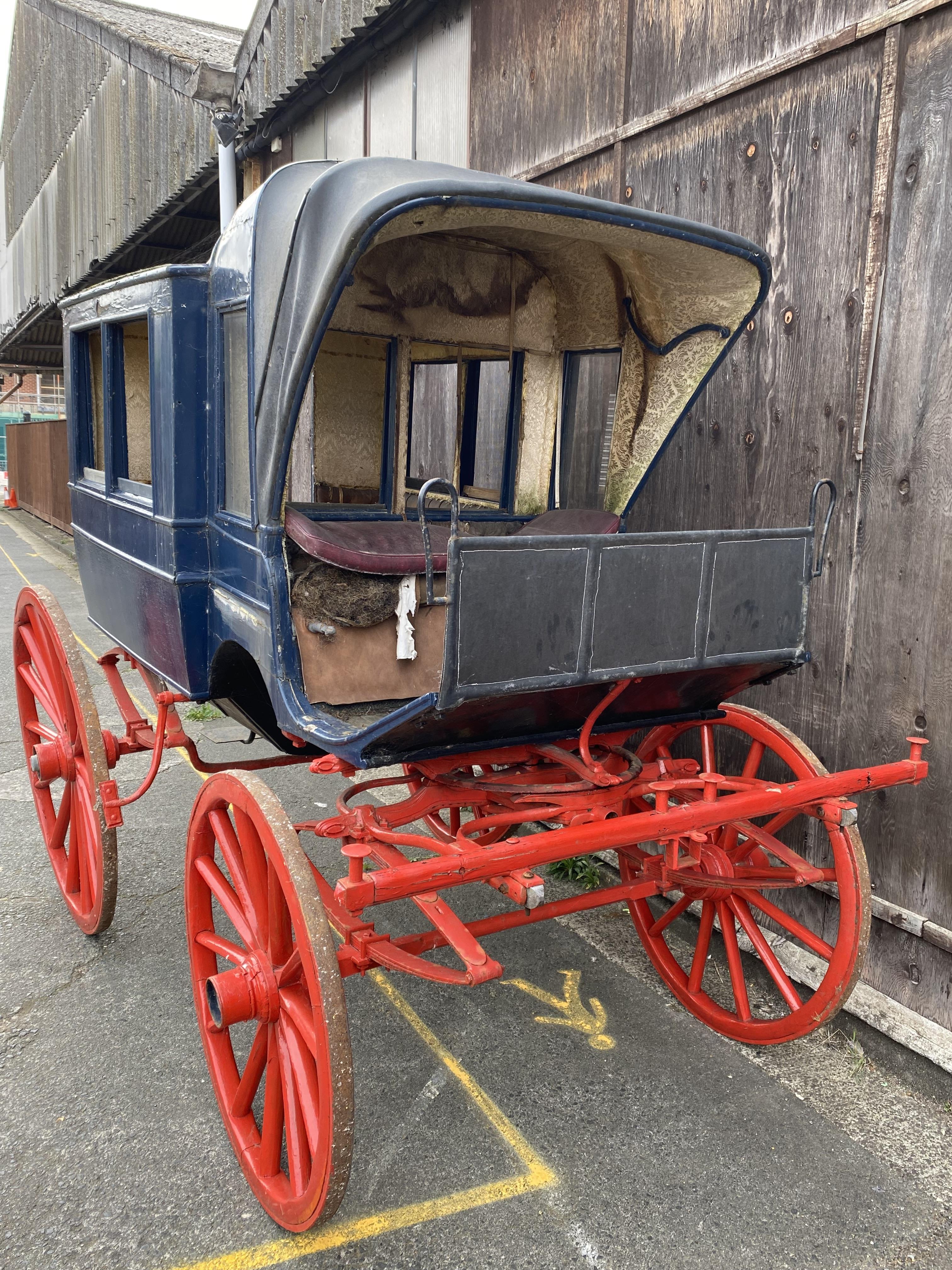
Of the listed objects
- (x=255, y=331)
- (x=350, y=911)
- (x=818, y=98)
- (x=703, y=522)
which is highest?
(x=818, y=98)

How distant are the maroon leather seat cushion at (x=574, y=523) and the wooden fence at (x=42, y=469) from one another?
13120mm

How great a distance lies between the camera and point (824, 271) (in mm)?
3406

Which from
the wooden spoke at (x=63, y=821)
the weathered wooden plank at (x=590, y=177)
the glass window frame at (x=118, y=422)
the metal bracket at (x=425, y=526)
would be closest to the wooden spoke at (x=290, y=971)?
the metal bracket at (x=425, y=526)

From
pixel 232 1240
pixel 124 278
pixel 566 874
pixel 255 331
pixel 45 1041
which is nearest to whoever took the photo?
pixel 232 1240

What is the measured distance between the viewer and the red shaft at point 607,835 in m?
2.21

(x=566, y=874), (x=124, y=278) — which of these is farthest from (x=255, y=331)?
(x=566, y=874)

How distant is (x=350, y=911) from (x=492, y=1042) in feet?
4.49

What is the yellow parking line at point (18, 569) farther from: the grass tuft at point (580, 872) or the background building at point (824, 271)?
the background building at point (824, 271)

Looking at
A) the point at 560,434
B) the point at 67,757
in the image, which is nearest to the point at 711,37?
the point at 560,434

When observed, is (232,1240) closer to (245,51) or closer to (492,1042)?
(492,1042)

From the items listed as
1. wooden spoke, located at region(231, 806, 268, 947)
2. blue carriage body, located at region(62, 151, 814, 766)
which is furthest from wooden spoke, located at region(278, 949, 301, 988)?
blue carriage body, located at region(62, 151, 814, 766)

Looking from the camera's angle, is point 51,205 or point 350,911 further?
point 51,205

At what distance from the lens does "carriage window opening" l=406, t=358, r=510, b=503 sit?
3.96 meters

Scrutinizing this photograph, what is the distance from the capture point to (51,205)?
16875 millimetres
